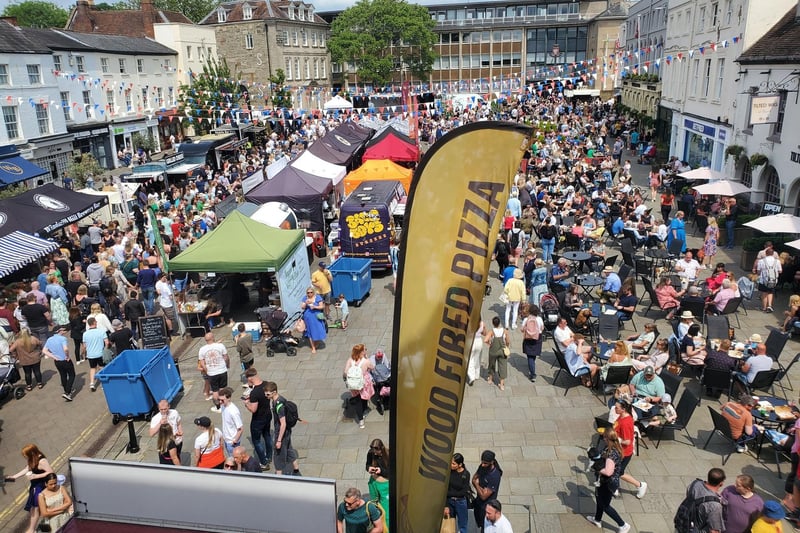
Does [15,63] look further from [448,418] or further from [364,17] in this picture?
[364,17]

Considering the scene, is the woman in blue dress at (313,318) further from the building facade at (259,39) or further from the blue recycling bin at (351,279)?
the building facade at (259,39)

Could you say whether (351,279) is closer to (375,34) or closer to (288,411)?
(288,411)

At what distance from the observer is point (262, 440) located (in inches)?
335

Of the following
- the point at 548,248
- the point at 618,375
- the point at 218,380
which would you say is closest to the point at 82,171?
the point at 218,380


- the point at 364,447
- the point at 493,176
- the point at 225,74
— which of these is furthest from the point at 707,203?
the point at 225,74

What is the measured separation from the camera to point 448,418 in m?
3.82

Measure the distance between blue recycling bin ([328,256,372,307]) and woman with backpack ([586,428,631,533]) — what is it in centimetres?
829

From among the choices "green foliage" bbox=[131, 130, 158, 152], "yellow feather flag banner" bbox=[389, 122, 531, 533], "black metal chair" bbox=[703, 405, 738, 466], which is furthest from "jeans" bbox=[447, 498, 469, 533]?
"green foliage" bbox=[131, 130, 158, 152]

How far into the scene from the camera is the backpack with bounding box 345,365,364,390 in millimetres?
9148

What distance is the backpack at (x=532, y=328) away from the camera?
10234 mm

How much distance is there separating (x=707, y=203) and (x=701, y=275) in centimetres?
521

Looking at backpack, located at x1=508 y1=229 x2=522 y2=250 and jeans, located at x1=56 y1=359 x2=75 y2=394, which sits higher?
backpack, located at x1=508 y1=229 x2=522 y2=250

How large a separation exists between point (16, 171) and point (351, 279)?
63.2 ft

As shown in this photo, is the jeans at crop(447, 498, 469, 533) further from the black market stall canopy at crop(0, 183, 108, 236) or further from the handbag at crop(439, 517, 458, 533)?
the black market stall canopy at crop(0, 183, 108, 236)
